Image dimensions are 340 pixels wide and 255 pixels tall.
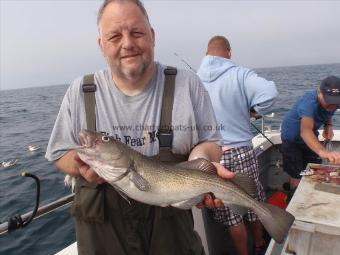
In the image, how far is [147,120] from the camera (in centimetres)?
248

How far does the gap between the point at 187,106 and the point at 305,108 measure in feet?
10.8

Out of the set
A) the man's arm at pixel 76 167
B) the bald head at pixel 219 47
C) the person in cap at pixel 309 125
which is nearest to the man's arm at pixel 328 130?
the person in cap at pixel 309 125

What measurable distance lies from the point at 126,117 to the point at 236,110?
7.42 ft

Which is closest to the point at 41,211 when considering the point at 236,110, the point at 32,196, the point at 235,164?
the point at 235,164

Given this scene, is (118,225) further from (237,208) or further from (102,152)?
(237,208)

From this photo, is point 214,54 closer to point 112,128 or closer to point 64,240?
point 112,128

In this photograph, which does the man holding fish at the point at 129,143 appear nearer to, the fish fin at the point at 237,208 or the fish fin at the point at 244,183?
the fish fin at the point at 244,183

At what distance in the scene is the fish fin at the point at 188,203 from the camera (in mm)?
2449

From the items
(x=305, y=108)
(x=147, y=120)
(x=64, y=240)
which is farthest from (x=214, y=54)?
(x=64, y=240)

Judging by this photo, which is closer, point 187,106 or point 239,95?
point 187,106

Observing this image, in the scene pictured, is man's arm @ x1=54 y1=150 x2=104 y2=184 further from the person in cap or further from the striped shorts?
the person in cap

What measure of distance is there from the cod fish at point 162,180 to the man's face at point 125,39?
538mm

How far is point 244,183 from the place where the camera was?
273cm

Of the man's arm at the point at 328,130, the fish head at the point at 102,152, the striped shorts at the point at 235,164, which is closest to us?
the fish head at the point at 102,152
